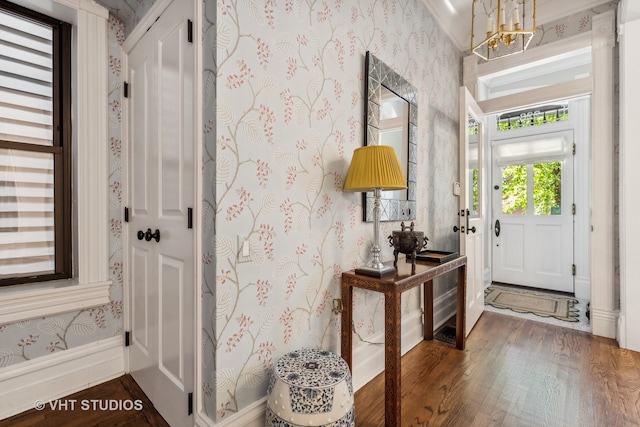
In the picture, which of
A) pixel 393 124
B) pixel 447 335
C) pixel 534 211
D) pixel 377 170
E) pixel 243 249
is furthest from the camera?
pixel 534 211

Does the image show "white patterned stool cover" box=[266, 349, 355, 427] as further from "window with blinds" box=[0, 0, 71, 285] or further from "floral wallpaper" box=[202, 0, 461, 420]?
"window with blinds" box=[0, 0, 71, 285]

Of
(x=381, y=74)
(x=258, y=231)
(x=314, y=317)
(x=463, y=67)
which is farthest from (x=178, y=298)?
(x=463, y=67)

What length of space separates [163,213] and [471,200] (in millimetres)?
2643

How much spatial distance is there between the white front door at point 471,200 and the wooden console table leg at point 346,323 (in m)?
1.30

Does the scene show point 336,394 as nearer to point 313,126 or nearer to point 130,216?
point 313,126

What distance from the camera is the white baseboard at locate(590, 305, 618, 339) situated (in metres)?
2.56

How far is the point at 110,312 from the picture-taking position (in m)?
1.99

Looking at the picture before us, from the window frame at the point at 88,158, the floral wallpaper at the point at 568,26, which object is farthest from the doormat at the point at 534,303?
the window frame at the point at 88,158

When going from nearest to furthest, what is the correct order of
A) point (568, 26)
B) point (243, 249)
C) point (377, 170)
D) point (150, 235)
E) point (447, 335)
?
point (243, 249) < point (377, 170) < point (150, 235) < point (447, 335) < point (568, 26)

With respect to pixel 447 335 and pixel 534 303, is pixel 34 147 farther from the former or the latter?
pixel 534 303

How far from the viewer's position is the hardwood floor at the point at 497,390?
1.57 m

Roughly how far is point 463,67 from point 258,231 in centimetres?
324

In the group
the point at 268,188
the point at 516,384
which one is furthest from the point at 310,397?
the point at 516,384

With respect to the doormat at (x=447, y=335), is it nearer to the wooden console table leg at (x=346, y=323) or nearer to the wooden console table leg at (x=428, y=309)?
the wooden console table leg at (x=428, y=309)
